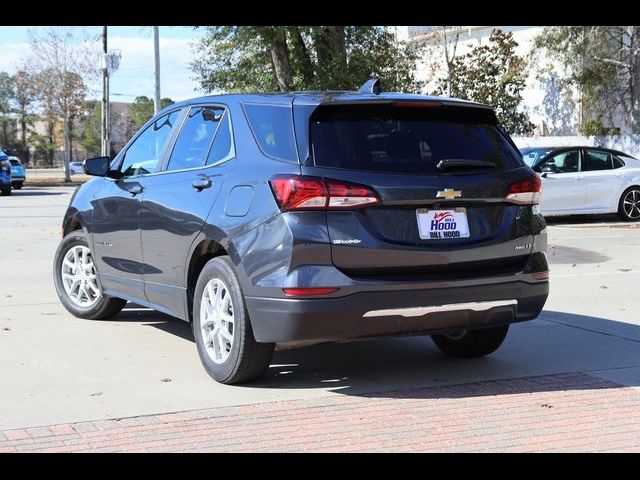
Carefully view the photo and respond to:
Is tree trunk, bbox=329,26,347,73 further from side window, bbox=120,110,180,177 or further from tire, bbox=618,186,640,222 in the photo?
side window, bbox=120,110,180,177

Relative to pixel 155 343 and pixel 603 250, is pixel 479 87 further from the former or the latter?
pixel 155 343

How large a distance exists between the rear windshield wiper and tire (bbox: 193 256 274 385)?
1440 mm

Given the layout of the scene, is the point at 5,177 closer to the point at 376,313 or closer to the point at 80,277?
the point at 80,277

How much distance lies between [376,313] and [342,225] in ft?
1.80

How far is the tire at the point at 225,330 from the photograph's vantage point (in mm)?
5691

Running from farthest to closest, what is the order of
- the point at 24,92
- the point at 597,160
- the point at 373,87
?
the point at 24,92, the point at 597,160, the point at 373,87

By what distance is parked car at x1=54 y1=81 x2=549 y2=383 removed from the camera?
212 inches

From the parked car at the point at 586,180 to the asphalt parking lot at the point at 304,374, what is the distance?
8667mm

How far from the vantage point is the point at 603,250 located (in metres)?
13.7

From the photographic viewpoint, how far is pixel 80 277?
8234 millimetres

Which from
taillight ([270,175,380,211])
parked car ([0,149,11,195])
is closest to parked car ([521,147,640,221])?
taillight ([270,175,380,211])

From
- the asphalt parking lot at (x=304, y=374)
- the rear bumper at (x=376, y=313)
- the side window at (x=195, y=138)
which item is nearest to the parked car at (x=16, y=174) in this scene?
the asphalt parking lot at (x=304, y=374)

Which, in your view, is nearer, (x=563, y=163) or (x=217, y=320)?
(x=217, y=320)

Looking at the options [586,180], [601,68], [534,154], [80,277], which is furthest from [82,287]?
[601,68]
